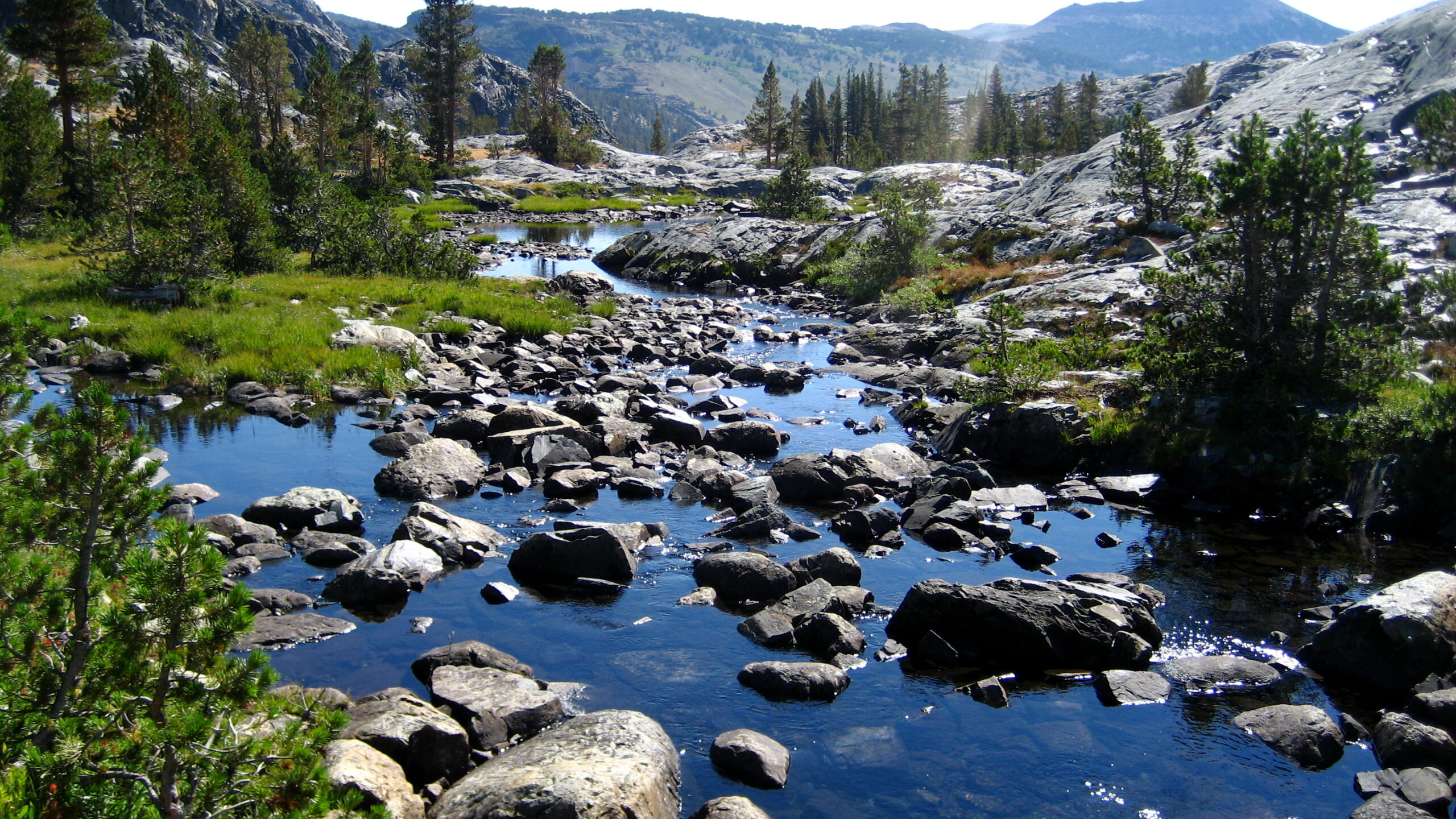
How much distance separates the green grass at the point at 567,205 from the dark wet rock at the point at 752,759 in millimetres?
89807

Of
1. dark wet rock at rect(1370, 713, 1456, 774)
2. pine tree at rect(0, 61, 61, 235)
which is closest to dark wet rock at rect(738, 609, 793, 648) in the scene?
dark wet rock at rect(1370, 713, 1456, 774)

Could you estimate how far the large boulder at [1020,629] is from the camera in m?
11.2

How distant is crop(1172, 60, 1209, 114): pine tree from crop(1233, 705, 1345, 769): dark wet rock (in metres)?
117

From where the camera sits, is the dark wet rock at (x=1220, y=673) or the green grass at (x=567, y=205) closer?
the dark wet rock at (x=1220, y=673)

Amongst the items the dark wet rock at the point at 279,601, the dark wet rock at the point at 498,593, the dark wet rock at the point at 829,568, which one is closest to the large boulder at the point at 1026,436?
the dark wet rock at the point at 829,568

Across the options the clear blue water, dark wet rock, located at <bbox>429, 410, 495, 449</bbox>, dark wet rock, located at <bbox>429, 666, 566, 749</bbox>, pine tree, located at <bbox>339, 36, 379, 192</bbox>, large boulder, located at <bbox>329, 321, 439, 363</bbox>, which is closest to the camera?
the clear blue water

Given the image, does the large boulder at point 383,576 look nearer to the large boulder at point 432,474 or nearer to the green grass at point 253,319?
the large boulder at point 432,474

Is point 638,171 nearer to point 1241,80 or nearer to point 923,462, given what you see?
point 1241,80

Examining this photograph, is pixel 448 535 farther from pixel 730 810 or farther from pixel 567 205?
pixel 567 205

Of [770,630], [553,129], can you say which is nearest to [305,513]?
[770,630]

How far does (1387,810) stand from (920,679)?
459 cm

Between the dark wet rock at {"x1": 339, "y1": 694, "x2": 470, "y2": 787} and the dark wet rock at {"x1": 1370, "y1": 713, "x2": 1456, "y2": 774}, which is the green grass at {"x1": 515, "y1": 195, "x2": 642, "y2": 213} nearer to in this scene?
the dark wet rock at {"x1": 339, "y1": 694, "x2": 470, "y2": 787}

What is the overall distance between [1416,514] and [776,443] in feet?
38.9

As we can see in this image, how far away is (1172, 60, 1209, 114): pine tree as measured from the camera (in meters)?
112
